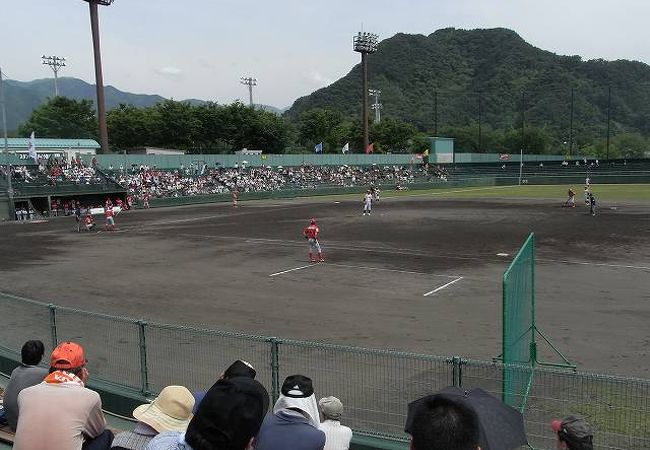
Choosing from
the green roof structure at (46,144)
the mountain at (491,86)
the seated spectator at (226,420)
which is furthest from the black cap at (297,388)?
the mountain at (491,86)

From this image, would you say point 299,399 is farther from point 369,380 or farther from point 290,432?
point 369,380

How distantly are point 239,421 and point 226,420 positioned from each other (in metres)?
0.07

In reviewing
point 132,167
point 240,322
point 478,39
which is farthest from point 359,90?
point 240,322

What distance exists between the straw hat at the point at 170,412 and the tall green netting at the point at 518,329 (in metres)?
3.49

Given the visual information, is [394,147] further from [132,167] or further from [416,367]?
[416,367]

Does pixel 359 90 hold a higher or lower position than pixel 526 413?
higher

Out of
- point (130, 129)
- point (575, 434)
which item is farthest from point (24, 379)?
point (130, 129)

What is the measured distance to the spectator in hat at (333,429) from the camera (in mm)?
4914

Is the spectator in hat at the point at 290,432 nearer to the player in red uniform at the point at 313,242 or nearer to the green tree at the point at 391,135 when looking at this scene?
the player in red uniform at the point at 313,242

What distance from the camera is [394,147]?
379 ft

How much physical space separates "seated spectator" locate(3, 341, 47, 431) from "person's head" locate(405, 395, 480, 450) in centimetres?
498

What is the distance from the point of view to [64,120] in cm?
10106

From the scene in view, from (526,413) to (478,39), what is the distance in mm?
199961

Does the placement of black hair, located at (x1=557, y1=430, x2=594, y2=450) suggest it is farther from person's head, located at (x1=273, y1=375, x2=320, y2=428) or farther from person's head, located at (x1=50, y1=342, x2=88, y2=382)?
person's head, located at (x1=50, y1=342, x2=88, y2=382)
